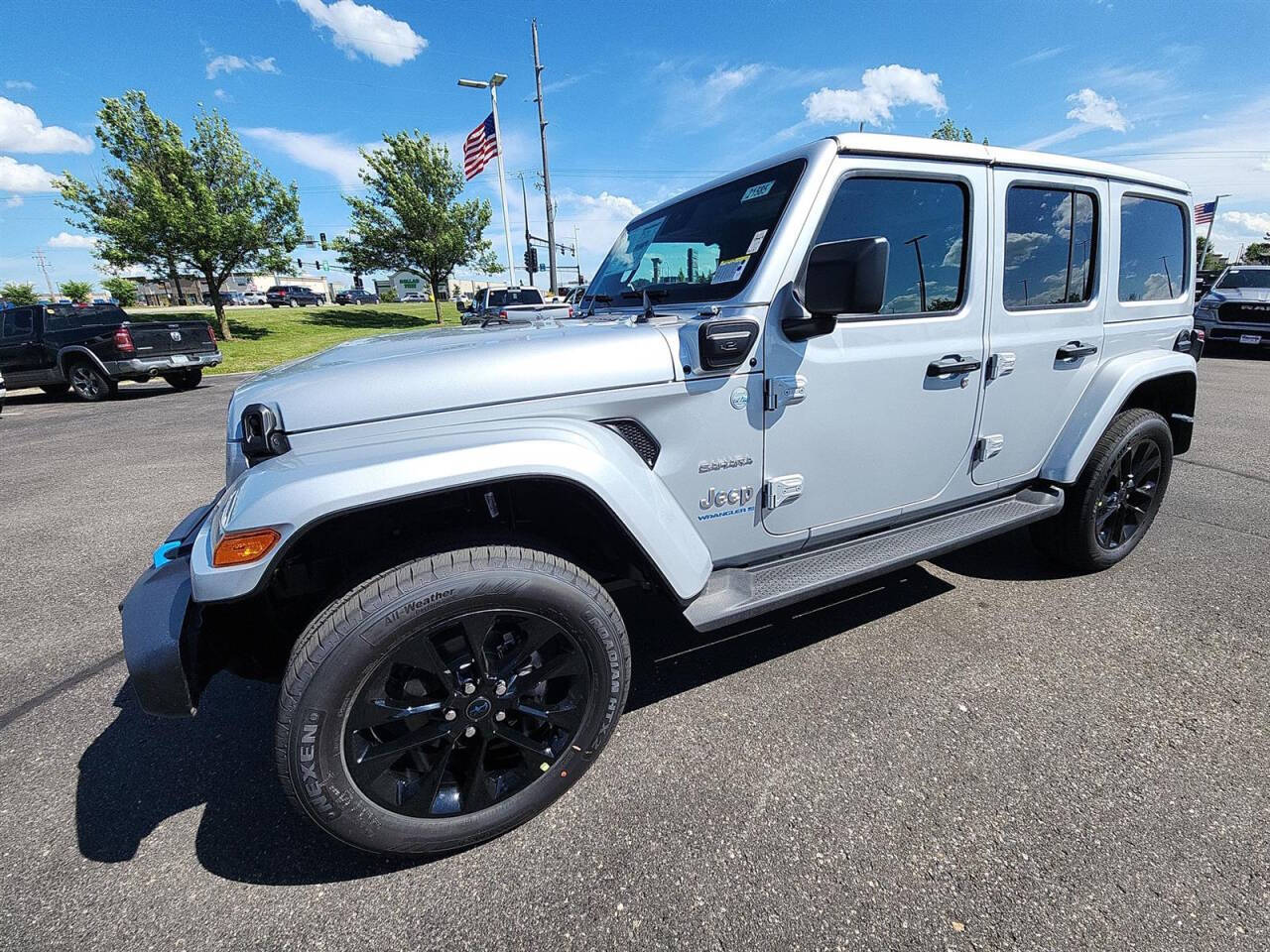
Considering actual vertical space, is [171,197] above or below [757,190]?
above

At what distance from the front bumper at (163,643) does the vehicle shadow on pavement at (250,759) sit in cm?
59

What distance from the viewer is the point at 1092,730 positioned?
2.16 metres

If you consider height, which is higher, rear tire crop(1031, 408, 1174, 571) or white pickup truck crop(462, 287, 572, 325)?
white pickup truck crop(462, 287, 572, 325)

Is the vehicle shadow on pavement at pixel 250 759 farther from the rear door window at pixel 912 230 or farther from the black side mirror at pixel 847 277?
the rear door window at pixel 912 230

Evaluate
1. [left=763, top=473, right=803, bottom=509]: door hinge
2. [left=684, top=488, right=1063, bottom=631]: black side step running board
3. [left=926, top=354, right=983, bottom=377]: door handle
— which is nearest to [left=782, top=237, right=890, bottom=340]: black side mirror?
[left=763, top=473, right=803, bottom=509]: door hinge

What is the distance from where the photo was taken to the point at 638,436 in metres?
1.88

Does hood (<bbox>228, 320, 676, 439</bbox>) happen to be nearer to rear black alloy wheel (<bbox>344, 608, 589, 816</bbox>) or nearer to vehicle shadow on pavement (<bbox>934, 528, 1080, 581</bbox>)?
rear black alloy wheel (<bbox>344, 608, 589, 816</bbox>)

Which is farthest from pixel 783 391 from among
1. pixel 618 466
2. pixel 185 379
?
pixel 185 379

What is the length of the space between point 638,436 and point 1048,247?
7.24 ft

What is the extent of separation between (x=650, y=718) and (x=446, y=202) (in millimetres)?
32496

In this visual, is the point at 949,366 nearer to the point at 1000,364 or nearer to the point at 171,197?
the point at 1000,364

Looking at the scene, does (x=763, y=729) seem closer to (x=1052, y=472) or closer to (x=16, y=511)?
(x=1052, y=472)

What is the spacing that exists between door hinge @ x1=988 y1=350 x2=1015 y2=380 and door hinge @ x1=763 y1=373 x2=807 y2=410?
105cm

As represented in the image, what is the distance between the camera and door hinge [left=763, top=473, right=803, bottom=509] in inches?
83.7
